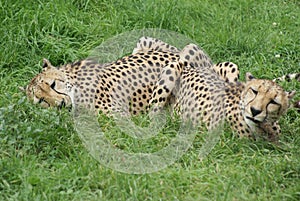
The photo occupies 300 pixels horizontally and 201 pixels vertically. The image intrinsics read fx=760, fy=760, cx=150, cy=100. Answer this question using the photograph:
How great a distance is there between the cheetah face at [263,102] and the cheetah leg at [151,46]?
67.2 inches

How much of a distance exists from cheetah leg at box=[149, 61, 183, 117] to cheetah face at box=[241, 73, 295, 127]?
3.36ft

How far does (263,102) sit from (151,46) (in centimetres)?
205

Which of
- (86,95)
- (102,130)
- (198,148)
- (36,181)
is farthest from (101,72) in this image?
(36,181)

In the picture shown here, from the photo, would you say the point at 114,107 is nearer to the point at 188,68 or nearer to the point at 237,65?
the point at 188,68

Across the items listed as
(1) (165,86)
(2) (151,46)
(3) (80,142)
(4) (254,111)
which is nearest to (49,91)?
(3) (80,142)

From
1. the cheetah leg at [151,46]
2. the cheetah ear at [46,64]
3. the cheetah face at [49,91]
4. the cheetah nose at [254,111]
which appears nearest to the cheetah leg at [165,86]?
the cheetah leg at [151,46]

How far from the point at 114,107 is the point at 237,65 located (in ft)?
4.91

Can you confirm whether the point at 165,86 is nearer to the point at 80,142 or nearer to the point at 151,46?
the point at 151,46

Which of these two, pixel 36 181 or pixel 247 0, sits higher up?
pixel 247 0

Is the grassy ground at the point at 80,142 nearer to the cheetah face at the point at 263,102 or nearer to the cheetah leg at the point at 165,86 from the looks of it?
the cheetah face at the point at 263,102

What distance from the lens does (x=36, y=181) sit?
4.97 m

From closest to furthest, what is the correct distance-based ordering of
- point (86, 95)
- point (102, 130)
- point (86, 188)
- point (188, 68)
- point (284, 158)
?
1. point (86, 188)
2. point (284, 158)
3. point (102, 130)
4. point (86, 95)
5. point (188, 68)

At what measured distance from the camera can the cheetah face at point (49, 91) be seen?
Result: 20.0 feet

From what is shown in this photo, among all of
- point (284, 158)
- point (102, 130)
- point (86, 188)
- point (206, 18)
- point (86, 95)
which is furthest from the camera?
point (206, 18)
